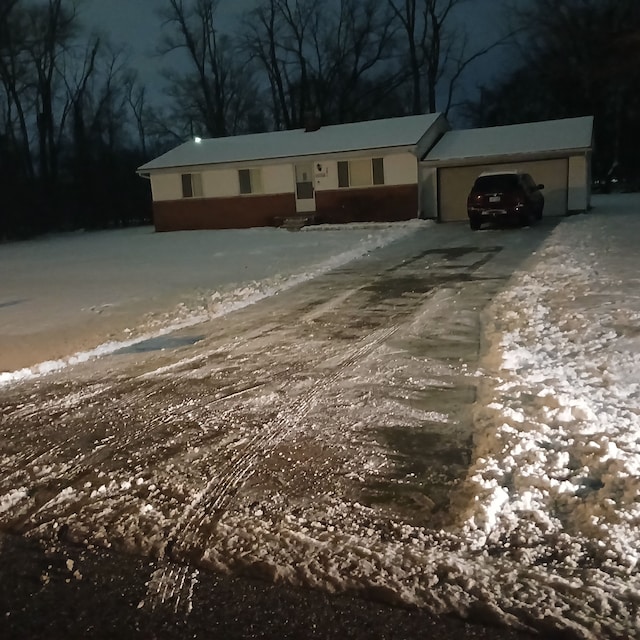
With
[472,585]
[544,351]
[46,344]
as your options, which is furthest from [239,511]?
[46,344]

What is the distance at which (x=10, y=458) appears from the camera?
4715 millimetres

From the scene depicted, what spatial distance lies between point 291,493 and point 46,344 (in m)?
5.64

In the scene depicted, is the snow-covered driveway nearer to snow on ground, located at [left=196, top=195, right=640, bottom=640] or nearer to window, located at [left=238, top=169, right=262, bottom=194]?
snow on ground, located at [left=196, top=195, right=640, bottom=640]

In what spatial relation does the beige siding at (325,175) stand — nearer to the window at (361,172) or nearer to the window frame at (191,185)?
the window at (361,172)

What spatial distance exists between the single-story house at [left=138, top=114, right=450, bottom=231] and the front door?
0.05m

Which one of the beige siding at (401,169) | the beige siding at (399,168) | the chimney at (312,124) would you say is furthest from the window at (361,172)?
the chimney at (312,124)

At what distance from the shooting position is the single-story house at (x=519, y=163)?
2494 centimetres

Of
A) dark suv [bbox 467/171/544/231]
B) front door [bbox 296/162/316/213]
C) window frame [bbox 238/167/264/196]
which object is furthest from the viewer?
window frame [bbox 238/167/264/196]

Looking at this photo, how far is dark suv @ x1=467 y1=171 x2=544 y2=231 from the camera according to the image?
66.0ft

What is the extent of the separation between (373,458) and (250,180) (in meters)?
27.0

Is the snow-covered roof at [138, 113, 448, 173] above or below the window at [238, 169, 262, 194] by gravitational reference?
above

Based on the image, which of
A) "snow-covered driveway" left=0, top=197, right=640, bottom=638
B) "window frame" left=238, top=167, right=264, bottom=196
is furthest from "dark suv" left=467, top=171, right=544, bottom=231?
"snow-covered driveway" left=0, top=197, right=640, bottom=638

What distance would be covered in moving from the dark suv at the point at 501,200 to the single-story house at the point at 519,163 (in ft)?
16.6

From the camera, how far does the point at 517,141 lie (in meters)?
26.9
